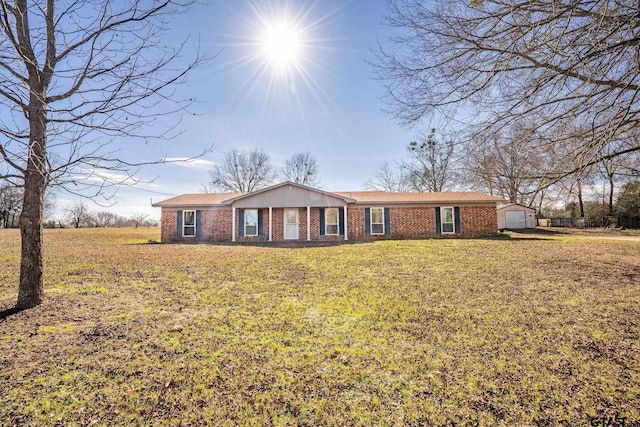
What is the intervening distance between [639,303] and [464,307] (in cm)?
283

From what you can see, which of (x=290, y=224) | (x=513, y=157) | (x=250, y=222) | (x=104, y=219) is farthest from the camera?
(x=104, y=219)

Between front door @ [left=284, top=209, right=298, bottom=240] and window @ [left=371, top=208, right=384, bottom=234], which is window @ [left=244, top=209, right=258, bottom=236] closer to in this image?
front door @ [left=284, top=209, right=298, bottom=240]

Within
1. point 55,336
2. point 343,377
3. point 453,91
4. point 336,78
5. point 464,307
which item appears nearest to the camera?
point 343,377

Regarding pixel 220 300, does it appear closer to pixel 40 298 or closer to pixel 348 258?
pixel 40 298

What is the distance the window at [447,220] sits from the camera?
17.6m

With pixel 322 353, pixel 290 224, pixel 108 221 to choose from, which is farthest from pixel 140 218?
pixel 322 353

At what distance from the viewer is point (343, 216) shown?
693 inches

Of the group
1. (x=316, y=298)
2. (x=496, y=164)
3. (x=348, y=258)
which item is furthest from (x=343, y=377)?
(x=348, y=258)

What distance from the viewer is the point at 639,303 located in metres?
4.80

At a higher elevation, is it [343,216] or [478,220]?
[343,216]

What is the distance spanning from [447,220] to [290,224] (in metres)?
9.22

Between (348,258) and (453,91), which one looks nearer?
(453,91)

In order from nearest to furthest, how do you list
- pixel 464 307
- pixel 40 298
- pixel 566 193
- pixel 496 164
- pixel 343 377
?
pixel 343 377 < pixel 40 298 < pixel 464 307 < pixel 566 193 < pixel 496 164

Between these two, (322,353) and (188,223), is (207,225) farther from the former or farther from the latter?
(322,353)
